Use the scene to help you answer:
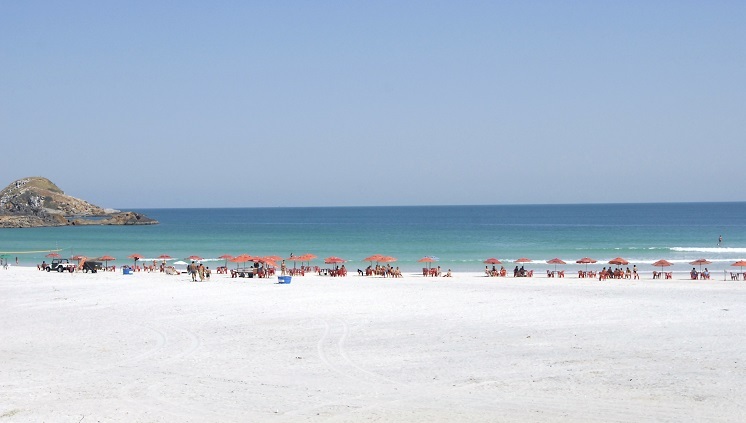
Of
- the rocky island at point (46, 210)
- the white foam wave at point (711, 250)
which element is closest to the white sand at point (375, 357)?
the white foam wave at point (711, 250)

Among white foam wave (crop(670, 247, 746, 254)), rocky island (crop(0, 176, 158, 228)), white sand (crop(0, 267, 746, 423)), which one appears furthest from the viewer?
rocky island (crop(0, 176, 158, 228))

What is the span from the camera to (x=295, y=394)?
41.6 feet

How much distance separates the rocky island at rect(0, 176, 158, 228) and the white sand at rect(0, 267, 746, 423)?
370 ft

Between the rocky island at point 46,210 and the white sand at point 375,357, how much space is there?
11285 cm

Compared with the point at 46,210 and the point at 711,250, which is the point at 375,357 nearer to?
the point at 711,250

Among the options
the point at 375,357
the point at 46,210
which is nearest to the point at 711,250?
the point at 375,357

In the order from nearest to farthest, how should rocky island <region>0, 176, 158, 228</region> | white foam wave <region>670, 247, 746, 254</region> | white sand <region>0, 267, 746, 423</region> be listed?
1. white sand <region>0, 267, 746, 423</region>
2. white foam wave <region>670, 247, 746, 254</region>
3. rocky island <region>0, 176, 158, 228</region>

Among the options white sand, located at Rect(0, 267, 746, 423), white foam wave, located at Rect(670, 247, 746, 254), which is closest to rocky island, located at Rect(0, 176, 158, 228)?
white foam wave, located at Rect(670, 247, 746, 254)

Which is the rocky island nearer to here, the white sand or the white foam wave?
the white foam wave

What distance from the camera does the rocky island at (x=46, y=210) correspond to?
131125 millimetres

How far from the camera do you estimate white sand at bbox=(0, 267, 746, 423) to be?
38.6ft

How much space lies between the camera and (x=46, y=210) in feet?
459

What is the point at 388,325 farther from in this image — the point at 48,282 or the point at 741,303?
the point at 48,282

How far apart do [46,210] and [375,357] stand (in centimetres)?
13919
